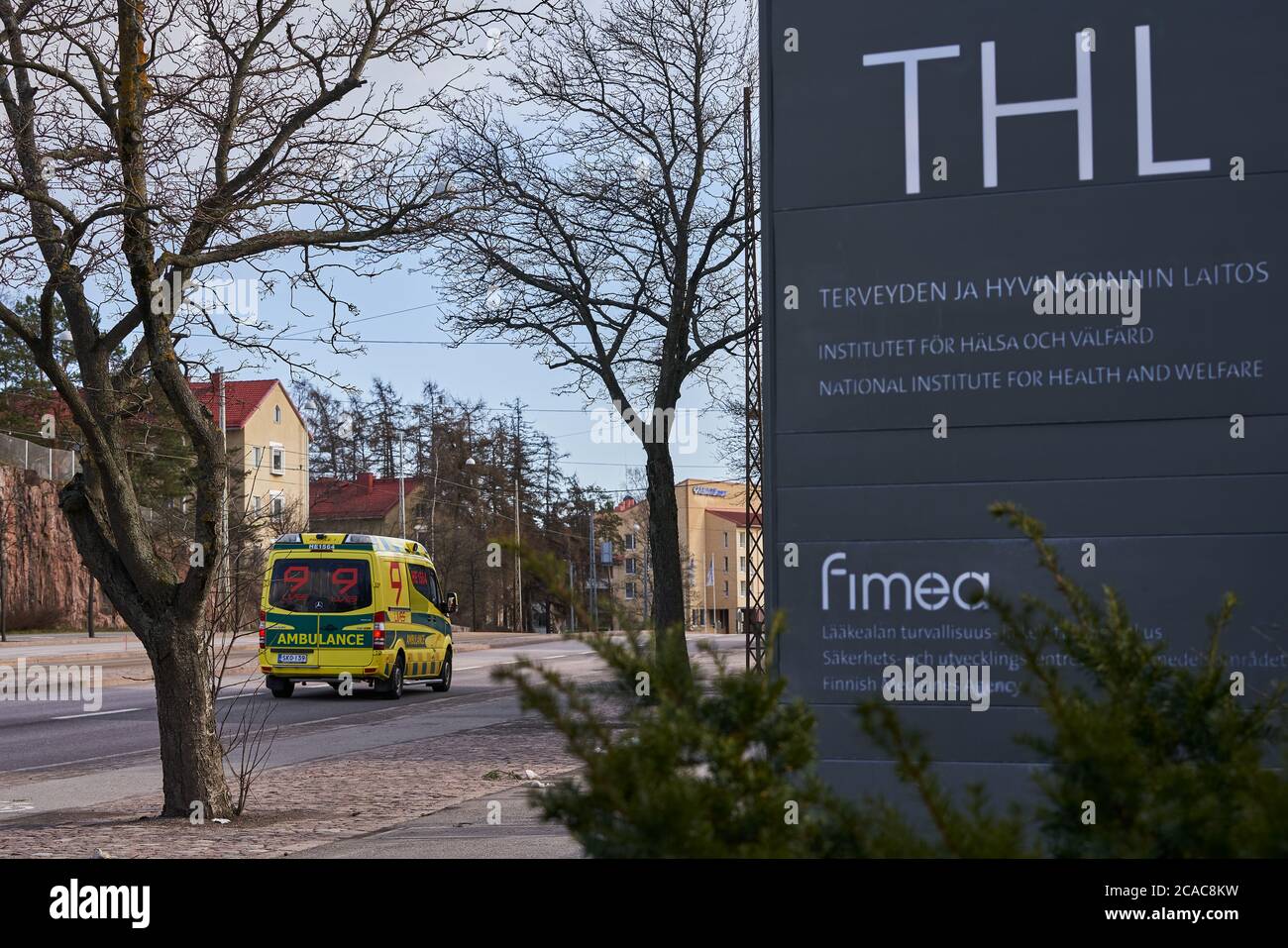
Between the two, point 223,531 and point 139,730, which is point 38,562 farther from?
point 223,531

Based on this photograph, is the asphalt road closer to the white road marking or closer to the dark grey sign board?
the white road marking

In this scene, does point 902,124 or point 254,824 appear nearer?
point 902,124

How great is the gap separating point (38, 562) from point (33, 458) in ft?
15.7

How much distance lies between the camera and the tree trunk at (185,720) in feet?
32.0

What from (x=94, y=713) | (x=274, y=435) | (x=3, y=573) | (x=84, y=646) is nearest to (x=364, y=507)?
(x=274, y=435)

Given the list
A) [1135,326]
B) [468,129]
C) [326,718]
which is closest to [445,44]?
[1135,326]

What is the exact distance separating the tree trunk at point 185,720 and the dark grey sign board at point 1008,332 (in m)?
6.40

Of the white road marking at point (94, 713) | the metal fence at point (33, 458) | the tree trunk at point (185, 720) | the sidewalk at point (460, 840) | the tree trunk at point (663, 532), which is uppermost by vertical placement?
the metal fence at point (33, 458)

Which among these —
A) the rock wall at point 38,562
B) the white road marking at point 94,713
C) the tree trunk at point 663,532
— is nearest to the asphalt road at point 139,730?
the white road marking at point 94,713

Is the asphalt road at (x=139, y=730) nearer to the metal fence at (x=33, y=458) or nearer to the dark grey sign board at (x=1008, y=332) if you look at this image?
the dark grey sign board at (x=1008, y=332)

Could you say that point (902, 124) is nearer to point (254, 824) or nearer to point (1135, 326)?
point (1135, 326)

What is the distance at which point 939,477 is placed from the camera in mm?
4453
